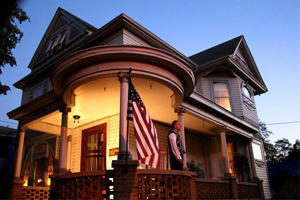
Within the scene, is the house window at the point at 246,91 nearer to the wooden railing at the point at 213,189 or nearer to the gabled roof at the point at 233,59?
the gabled roof at the point at 233,59

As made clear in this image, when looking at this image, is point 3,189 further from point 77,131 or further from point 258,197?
point 258,197

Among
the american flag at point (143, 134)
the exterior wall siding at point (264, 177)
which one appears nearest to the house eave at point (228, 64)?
the exterior wall siding at point (264, 177)

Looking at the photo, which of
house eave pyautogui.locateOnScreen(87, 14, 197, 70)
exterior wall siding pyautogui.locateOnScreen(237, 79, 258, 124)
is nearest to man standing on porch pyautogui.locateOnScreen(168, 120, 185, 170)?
house eave pyautogui.locateOnScreen(87, 14, 197, 70)

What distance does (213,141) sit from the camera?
14320 millimetres

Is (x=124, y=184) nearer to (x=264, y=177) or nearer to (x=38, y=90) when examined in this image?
(x=38, y=90)

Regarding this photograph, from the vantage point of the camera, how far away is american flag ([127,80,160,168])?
564cm

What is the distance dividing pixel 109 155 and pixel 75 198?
3845mm

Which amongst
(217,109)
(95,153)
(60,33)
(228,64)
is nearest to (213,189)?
(217,109)

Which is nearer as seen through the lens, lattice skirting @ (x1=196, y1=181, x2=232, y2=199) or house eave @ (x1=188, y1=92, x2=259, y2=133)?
lattice skirting @ (x1=196, y1=181, x2=232, y2=199)

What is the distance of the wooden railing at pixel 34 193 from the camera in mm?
9992

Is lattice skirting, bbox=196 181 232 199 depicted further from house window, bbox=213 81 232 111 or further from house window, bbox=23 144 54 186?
house window, bbox=23 144 54 186

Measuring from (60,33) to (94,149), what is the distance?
7068mm

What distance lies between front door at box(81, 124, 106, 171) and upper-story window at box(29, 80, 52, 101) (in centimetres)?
377

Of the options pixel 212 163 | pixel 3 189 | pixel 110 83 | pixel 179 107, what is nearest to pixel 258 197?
pixel 212 163
